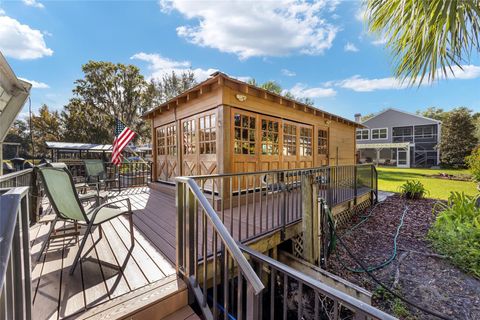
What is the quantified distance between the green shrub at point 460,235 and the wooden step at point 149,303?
15.4ft

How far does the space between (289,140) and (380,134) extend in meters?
23.5

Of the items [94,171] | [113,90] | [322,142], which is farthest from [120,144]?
[113,90]

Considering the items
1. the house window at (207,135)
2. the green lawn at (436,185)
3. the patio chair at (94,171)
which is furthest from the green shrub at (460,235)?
the patio chair at (94,171)

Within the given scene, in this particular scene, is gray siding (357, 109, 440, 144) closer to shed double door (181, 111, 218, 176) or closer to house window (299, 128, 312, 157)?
house window (299, 128, 312, 157)

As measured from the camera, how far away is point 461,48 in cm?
274

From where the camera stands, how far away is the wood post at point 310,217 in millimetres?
3262

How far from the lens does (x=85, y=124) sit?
19219 millimetres

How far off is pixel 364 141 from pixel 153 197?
1066 inches

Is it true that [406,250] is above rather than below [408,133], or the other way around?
below

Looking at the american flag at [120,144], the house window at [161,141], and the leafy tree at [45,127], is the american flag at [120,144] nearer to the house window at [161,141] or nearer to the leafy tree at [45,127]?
the house window at [161,141]

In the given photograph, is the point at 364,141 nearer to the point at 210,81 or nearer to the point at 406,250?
the point at 406,250

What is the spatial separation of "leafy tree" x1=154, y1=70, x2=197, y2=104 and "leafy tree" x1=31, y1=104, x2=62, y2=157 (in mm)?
10327

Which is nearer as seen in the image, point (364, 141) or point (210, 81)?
point (210, 81)

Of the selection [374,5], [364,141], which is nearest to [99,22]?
[374,5]
